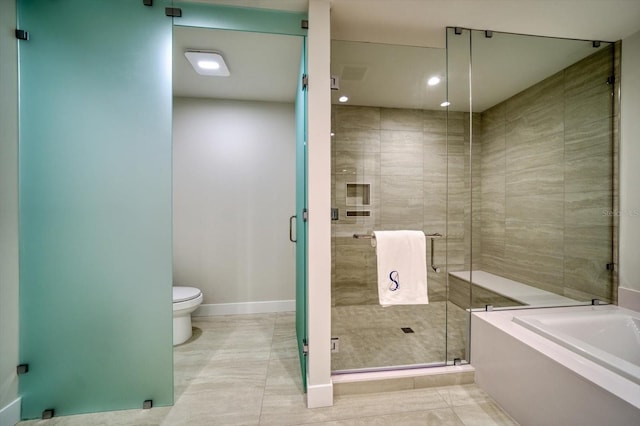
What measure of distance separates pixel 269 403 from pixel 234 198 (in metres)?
1.92

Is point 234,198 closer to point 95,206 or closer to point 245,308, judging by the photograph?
point 245,308

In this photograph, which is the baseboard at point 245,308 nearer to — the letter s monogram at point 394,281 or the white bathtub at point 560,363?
the letter s monogram at point 394,281

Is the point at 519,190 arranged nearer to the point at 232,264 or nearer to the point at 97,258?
the point at 232,264

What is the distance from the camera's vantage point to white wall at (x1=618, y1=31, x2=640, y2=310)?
5.66ft

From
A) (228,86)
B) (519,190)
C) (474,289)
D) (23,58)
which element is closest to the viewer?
(23,58)

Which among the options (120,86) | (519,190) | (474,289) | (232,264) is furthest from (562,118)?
(232,264)


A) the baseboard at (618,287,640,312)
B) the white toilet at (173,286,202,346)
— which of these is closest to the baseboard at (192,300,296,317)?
the white toilet at (173,286,202,346)

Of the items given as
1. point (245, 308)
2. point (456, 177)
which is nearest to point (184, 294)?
point (245, 308)

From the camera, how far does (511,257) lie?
7.32 ft

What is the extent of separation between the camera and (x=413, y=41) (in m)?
1.81

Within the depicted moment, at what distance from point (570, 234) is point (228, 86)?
323 cm

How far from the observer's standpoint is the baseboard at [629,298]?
1.73 meters

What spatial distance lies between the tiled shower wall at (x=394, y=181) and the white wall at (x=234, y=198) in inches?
40.4

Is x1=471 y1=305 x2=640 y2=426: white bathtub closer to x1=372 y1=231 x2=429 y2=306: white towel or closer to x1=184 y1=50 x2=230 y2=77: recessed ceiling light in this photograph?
x1=372 y1=231 x2=429 y2=306: white towel
